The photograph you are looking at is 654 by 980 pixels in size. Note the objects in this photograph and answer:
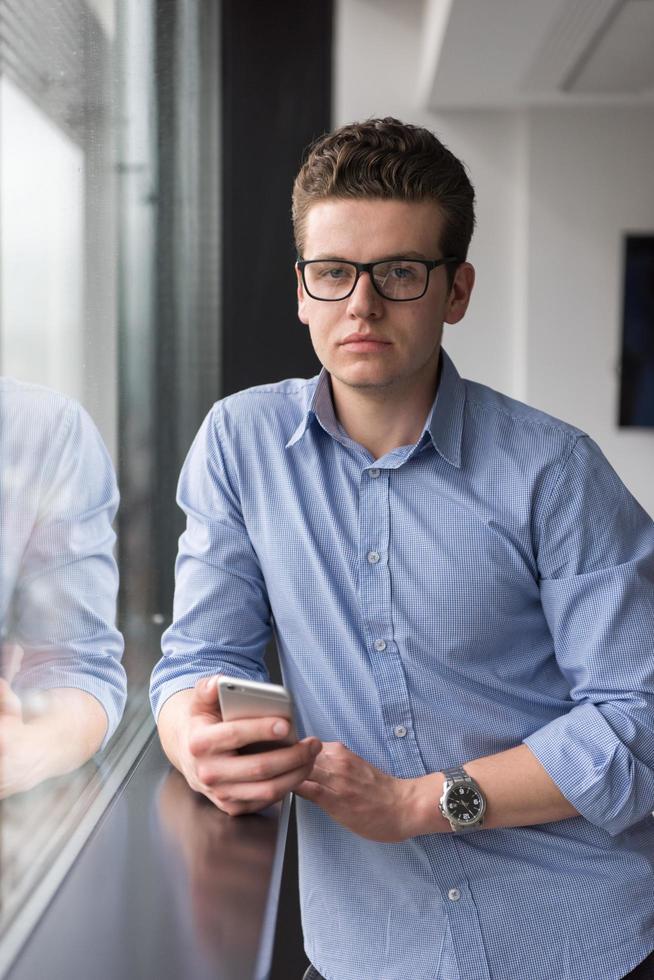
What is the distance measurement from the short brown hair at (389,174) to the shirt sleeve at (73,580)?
1.52 feet

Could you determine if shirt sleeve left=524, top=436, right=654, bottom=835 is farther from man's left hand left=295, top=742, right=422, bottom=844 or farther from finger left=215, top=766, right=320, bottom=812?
finger left=215, top=766, right=320, bottom=812

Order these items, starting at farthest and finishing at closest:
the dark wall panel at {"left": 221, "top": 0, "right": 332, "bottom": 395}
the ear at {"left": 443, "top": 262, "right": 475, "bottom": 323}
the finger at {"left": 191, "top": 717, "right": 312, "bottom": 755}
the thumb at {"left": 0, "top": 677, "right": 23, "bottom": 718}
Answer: the dark wall panel at {"left": 221, "top": 0, "right": 332, "bottom": 395} → the ear at {"left": 443, "top": 262, "right": 475, "bottom": 323} → the finger at {"left": 191, "top": 717, "right": 312, "bottom": 755} → the thumb at {"left": 0, "top": 677, "right": 23, "bottom": 718}

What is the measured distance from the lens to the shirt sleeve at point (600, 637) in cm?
128

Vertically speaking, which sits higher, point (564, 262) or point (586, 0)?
point (586, 0)

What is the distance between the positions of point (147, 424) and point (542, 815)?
41.4 inches

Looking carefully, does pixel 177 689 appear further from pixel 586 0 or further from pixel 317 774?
pixel 586 0

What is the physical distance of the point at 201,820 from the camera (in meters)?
1.17

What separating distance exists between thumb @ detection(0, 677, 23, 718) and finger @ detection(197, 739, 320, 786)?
0.23 metres

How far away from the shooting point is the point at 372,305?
4.50 feet

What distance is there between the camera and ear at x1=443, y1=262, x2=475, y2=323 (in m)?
1.51

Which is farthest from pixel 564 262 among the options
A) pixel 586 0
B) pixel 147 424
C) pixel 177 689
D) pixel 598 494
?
pixel 177 689

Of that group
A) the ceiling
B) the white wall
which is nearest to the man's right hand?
the ceiling

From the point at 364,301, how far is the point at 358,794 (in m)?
0.64

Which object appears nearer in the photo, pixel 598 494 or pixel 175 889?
pixel 175 889
